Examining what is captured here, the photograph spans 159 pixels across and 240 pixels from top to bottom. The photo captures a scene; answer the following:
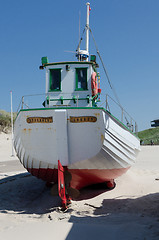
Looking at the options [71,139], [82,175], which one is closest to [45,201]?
[82,175]

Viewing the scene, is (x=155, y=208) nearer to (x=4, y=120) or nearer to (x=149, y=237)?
(x=149, y=237)

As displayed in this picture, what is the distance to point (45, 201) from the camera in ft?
24.0

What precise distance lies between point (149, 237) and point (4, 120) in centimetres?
3280

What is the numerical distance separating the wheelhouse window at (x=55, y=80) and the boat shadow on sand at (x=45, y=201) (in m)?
3.42

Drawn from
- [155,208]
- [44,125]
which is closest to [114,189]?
[155,208]

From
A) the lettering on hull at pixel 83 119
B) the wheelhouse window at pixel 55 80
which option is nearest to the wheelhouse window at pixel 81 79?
the wheelhouse window at pixel 55 80

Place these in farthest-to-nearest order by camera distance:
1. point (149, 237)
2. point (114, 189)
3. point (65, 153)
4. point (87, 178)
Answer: point (114, 189) < point (87, 178) < point (65, 153) < point (149, 237)

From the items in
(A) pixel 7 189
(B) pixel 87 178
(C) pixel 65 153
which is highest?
(C) pixel 65 153

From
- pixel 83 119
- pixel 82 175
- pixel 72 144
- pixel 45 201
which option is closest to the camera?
pixel 83 119

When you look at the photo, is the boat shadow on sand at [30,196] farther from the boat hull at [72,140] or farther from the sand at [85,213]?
the boat hull at [72,140]

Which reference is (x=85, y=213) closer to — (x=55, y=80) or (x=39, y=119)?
(x=39, y=119)

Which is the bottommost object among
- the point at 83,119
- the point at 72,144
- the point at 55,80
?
the point at 72,144

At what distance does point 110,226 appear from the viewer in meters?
4.31

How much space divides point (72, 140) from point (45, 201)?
2.43 m
